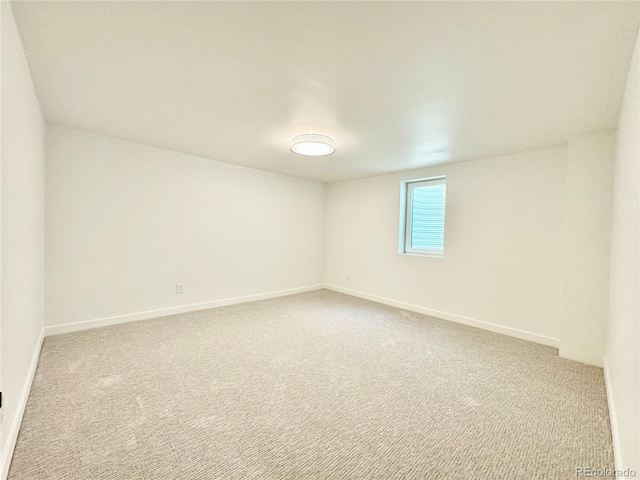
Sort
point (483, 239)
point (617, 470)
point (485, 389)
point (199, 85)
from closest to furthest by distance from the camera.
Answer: point (617, 470)
point (199, 85)
point (485, 389)
point (483, 239)

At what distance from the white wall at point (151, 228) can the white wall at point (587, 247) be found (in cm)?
372

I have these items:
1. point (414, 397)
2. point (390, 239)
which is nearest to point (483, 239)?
point (390, 239)

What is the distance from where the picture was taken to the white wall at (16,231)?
128 centimetres

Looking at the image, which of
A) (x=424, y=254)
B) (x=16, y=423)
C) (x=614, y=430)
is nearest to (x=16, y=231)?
(x=16, y=423)

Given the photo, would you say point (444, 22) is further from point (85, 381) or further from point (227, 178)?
point (227, 178)

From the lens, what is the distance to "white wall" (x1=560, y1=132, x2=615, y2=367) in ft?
7.99

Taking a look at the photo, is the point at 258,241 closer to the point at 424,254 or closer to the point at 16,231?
the point at 424,254

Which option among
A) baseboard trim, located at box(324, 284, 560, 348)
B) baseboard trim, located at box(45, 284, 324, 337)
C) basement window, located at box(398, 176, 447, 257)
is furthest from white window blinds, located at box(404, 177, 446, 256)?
baseboard trim, located at box(45, 284, 324, 337)

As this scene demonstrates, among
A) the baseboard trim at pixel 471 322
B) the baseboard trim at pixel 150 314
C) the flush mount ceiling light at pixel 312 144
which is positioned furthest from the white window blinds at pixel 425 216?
the baseboard trim at pixel 150 314

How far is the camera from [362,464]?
52.5 inches

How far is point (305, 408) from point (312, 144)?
221 cm

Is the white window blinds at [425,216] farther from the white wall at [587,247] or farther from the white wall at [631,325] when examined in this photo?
the white wall at [631,325]

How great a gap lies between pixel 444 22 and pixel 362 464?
2.14 metres

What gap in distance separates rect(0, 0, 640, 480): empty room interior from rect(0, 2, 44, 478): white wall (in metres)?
0.03
